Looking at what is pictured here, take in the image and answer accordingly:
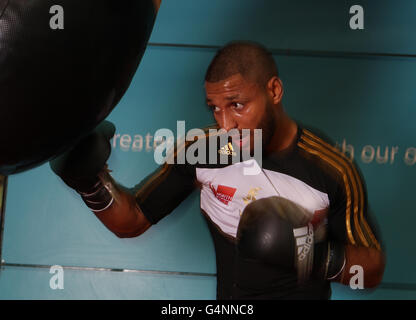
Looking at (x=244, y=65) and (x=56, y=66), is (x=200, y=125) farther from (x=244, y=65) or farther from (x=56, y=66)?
(x=56, y=66)

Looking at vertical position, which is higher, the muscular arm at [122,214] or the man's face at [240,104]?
the man's face at [240,104]

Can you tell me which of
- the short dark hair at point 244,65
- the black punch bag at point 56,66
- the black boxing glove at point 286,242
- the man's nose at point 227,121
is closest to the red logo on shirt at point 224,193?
the black boxing glove at point 286,242

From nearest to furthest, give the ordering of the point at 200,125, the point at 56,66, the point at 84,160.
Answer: the point at 56,66 < the point at 84,160 < the point at 200,125

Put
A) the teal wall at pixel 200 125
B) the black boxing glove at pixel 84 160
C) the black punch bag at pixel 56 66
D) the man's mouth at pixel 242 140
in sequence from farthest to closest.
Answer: the teal wall at pixel 200 125 < the man's mouth at pixel 242 140 < the black boxing glove at pixel 84 160 < the black punch bag at pixel 56 66

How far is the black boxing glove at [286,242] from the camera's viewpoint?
0.95m

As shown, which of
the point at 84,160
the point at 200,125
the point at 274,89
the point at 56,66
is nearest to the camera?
the point at 56,66

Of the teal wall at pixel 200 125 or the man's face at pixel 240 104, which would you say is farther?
the teal wall at pixel 200 125

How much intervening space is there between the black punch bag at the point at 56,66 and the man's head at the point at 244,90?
0.38m

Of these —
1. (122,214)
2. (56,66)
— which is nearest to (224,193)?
(122,214)

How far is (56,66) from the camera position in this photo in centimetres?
54

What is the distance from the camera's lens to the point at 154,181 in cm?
117

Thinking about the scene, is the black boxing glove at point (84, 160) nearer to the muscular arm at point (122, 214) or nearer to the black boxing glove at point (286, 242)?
the muscular arm at point (122, 214)

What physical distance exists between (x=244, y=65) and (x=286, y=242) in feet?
1.43
